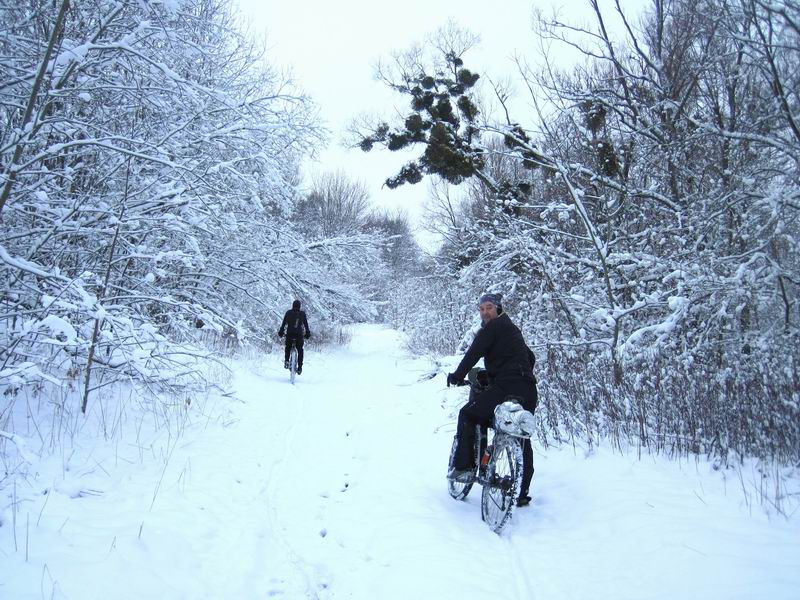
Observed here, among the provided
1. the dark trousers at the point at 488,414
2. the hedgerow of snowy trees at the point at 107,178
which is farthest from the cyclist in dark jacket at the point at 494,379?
the hedgerow of snowy trees at the point at 107,178

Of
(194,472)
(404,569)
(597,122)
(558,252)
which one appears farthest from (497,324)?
(597,122)

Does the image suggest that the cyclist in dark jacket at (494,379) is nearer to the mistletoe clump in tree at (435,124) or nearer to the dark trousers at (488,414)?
the dark trousers at (488,414)

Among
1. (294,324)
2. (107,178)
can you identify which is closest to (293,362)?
(294,324)

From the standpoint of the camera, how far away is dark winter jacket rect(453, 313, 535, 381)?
454 centimetres

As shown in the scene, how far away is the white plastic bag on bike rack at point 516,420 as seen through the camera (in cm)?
416

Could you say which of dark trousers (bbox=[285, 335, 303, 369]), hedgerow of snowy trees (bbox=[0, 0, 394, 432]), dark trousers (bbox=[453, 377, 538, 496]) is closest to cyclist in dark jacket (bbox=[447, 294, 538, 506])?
dark trousers (bbox=[453, 377, 538, 496])

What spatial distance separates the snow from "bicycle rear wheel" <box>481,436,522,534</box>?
0.14 meters

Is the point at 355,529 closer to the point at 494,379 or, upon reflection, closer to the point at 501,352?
the point at 494,379

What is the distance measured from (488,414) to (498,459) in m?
0.43

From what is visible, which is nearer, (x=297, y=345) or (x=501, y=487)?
(x=501, y=487)

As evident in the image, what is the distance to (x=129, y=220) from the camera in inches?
194

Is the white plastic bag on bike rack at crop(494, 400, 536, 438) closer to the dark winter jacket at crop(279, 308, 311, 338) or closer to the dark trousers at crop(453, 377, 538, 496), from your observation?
the dark trousers at crop(453, 377, 538, 496)

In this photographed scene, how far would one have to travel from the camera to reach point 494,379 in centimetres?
464

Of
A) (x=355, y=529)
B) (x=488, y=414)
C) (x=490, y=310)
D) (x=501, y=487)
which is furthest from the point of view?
(x=490, y=310)
